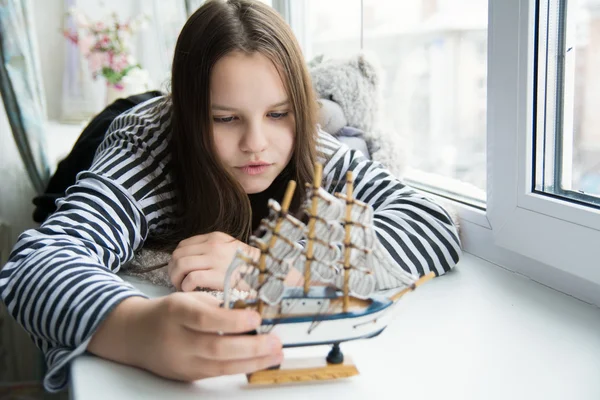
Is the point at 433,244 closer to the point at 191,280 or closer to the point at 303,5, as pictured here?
the point at 191,280

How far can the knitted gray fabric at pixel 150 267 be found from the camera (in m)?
0.75

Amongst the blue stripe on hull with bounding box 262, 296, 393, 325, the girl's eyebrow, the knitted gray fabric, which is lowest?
the knitted gray fabric

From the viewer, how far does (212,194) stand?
0.83 metres

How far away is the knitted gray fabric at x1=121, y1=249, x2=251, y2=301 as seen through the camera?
75 cm

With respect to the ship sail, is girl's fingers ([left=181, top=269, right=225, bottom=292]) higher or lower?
lower

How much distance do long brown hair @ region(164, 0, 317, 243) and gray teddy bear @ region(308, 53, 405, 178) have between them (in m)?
0.35

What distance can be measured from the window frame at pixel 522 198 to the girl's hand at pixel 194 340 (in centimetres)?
42

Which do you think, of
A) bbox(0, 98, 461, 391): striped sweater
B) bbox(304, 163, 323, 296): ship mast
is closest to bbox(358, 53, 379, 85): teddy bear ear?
bbox(0, 98, 461, 391): striped sweater

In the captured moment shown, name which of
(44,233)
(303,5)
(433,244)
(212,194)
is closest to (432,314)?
(433,244)

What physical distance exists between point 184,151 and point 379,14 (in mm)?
812

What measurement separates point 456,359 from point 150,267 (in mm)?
422

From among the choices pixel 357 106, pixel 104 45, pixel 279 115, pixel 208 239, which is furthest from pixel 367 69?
pixel 104 45

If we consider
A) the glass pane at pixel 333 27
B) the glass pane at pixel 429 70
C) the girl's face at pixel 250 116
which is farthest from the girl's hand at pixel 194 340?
the glass pane at pixel 333 27

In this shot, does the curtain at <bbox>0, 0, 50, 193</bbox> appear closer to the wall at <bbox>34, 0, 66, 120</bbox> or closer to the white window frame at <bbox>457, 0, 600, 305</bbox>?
the wall at <bbox>34, 0, 66, 120</bbox>
